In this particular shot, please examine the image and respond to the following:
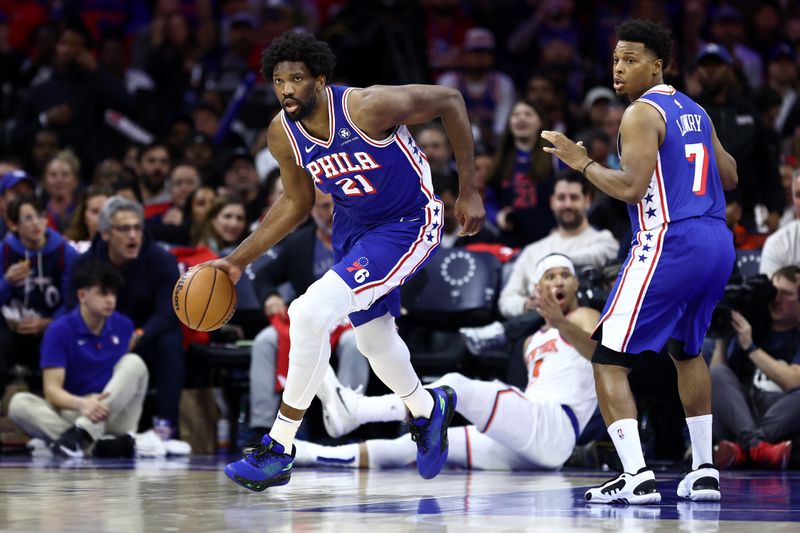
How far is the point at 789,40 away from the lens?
12398 mm

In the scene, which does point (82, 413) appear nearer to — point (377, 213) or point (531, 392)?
point (531, 392)

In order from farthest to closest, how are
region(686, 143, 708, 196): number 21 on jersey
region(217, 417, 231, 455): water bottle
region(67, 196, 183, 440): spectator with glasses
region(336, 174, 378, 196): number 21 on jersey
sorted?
region(217, 417, 231, 455): water bottle
region(67, 196, 183, 440): spectator with glasses
region(336, 174, 378, 196): number 21 on jersey
region(686, 143, 708, 196): number 21 on jersey

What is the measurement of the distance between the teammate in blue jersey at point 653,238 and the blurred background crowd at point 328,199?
1952 mm

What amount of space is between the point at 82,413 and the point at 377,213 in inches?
139

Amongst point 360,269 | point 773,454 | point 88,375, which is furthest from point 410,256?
point 88,375

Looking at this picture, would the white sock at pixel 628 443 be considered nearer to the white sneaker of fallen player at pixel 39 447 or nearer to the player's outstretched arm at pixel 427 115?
the player's outstretched arm at pixel 427 115

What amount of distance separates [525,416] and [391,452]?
799mm

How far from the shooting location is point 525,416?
6.70 metres

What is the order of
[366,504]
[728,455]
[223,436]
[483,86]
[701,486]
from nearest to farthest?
[366,504] → [701,486] → [728,455] → [223,436] → [483,86]

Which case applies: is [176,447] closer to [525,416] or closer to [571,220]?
[525,416]

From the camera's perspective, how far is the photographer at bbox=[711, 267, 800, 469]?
276 inches

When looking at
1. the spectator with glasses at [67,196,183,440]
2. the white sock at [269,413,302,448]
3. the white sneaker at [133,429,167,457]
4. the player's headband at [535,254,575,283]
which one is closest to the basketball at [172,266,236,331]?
the white sock at [269,413,302,448]

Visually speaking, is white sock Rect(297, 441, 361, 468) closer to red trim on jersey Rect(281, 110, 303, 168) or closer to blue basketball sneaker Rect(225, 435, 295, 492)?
blue basketball sneaker Rect(225, 435, 295, 492)

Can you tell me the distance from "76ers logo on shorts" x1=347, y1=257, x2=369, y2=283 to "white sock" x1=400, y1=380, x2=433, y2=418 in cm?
76
